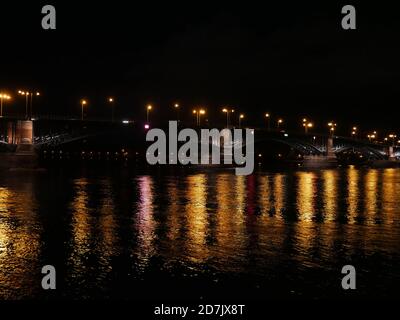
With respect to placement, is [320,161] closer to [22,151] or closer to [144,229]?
[22,151]

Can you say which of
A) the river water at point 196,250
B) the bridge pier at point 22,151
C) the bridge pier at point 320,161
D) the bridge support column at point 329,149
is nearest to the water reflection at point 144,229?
the river water at point 196,250

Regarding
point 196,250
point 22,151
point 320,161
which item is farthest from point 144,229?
point 320,161

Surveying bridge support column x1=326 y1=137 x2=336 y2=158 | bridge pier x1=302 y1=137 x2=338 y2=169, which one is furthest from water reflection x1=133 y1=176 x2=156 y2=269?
bridge support column x1=326 y1=137 x2=336 y2=158

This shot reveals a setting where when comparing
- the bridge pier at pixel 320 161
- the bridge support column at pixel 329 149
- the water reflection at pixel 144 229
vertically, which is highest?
the bridge support column at pixel 329 149

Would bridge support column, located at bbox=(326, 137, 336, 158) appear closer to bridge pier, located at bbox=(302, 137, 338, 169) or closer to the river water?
bridge pier, located at bbox=(302, 137, 338, 169)

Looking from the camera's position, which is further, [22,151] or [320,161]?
[320,161]

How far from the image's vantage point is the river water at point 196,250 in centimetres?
1140

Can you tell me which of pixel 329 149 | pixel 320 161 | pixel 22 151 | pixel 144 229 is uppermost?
pixel 22 151

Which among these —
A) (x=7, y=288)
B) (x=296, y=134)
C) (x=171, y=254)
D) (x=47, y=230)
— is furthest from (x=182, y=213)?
(x=296, y=134)

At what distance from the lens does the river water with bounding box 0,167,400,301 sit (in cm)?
1140

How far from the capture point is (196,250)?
15211mm

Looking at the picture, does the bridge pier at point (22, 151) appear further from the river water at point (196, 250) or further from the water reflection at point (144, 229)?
the river water at point (196, 250)
